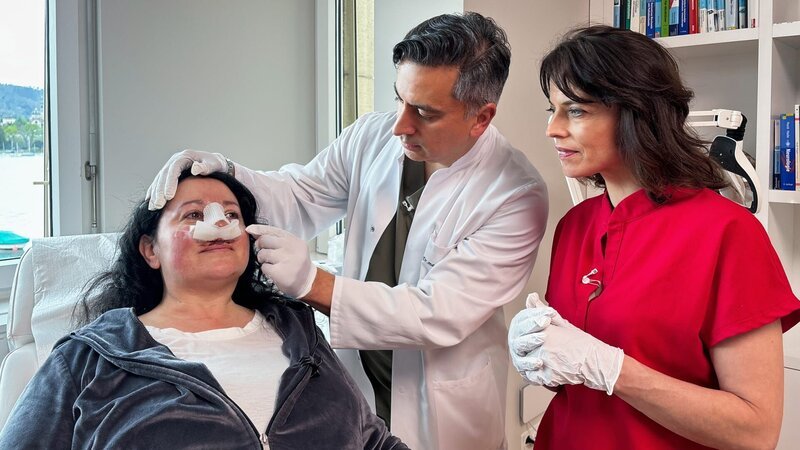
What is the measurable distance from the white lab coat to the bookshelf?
3.41ft

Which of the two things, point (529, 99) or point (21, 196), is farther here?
point (529, 99)

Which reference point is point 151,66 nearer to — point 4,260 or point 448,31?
point 4,260

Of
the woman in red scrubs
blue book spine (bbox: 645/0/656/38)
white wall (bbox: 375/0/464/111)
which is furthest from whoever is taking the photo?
blue book spine (bbox: 645/0/656/38)

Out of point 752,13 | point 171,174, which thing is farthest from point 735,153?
point 171,174

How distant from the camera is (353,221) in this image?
1.70 metres

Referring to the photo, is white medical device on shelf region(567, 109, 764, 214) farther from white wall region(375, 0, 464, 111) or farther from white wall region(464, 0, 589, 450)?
white wall region(375, 0, 464, 111)

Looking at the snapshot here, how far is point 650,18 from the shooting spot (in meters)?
2.51

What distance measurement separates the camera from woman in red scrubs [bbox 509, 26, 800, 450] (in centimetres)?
111

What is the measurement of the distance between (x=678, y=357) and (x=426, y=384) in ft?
1.88

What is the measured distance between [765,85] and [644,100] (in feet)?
4.15

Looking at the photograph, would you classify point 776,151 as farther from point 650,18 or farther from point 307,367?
point 307,367

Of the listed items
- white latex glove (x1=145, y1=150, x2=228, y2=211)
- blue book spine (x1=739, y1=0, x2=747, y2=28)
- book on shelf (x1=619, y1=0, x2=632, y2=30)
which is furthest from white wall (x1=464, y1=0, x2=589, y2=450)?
white latex glove (x1=145, y1=150, x2=228, y2=211)

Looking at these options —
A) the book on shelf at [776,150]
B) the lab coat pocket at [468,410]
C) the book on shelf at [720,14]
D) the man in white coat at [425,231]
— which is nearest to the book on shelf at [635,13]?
the book on shelf at [720,14]

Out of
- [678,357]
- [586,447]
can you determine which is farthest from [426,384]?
[678,357]
